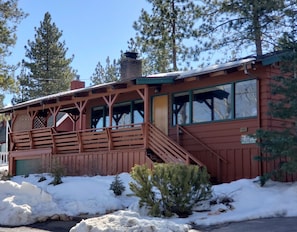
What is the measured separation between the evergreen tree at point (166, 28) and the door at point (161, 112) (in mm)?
9043

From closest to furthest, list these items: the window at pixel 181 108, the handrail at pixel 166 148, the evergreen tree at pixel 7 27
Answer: the handrail at pixel 166 148, the window at pixel 181 108, the evergreen tree at pixel 7 27

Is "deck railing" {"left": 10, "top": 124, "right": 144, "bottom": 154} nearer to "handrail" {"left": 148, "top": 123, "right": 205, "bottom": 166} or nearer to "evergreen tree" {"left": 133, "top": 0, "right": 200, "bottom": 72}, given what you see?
"handrail" {"left": 148, "top": 123, "right": 205, "bottom": 166}

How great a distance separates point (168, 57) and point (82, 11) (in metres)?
7.68

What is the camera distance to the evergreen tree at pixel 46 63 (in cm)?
4100

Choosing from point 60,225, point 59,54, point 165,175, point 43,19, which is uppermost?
point 43,19

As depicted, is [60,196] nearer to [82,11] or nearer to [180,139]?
[180,139]

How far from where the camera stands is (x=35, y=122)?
2255 centimetres

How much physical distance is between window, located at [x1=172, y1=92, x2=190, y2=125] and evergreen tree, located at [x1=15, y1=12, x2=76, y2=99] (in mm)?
27165

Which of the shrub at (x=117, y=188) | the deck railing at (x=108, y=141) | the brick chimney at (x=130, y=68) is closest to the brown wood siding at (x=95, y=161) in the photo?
the deck railing at (x=108, y=141)

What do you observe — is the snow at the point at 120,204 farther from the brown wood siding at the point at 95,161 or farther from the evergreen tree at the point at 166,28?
the evergreen tree at the point at 166,28

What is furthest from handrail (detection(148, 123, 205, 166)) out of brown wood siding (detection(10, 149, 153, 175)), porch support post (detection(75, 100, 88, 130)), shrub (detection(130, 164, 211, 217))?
porch support post (detection(75, 100, 88, 130))

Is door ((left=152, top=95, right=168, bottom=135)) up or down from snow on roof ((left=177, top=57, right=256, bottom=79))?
down

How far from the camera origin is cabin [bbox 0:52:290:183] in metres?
12.8

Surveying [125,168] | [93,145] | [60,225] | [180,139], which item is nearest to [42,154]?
[93,145]
